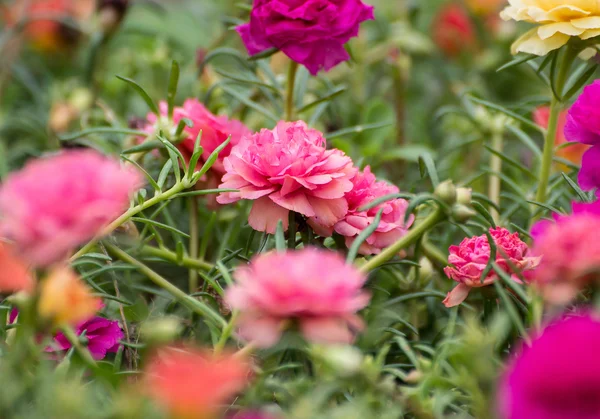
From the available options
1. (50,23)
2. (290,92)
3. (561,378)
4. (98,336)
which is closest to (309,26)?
(290,92)

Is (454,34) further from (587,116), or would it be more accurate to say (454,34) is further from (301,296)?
(301,296)

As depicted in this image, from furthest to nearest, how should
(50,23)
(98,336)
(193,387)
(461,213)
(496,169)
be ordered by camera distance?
(50,23) → (496,169) → (98,336) → (461,213) → (193,387)

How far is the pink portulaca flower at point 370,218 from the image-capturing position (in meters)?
0.63

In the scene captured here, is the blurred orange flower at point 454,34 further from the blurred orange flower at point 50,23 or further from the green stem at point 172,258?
the green stem at point 172,258

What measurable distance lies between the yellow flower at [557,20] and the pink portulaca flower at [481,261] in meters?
0.19

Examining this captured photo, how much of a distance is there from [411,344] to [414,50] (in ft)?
2.61

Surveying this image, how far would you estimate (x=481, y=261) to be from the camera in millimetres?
609

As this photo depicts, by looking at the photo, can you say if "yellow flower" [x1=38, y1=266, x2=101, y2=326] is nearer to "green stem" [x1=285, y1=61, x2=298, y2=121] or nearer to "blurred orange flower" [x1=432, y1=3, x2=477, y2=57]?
"green stem" [x1=285, y1=61, x2=298, y2=121]

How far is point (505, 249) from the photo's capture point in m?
0.62

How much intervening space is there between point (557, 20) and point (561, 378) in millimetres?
412

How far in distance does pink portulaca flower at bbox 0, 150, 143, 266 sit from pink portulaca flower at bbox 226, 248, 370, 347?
91 millimetres

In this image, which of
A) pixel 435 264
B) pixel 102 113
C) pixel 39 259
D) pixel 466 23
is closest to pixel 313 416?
pixel 39 259

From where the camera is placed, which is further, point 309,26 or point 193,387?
point 309,26

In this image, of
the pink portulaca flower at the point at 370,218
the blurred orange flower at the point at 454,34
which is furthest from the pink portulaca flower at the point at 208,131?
the blurred orange flower at the point at 454,34
